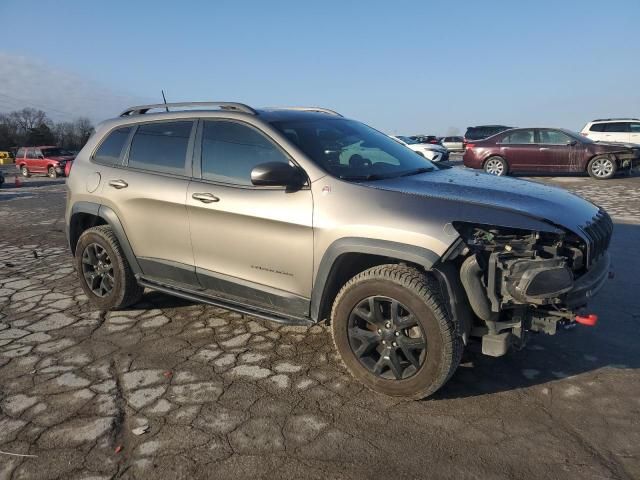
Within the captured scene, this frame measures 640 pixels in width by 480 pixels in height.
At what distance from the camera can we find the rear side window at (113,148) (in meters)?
4.52

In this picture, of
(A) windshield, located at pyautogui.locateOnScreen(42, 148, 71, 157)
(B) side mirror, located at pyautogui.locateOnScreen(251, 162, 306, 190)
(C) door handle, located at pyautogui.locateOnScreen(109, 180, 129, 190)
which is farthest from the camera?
(A) windshield, located at pyautogui.locateOnScreen(42, 148, 71, 157)

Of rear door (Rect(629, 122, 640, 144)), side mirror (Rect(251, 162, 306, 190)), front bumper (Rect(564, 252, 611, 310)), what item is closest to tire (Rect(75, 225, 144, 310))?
side mirror (Rect(251, 162, 306, 190))

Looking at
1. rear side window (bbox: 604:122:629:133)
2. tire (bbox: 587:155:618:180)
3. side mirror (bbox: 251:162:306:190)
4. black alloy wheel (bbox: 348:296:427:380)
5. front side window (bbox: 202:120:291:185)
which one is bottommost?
black alloy wheel (bbox: 348:296:427:380)

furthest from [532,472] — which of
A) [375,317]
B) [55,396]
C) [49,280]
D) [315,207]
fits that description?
[49,280]

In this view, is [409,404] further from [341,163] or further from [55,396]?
[55,396]

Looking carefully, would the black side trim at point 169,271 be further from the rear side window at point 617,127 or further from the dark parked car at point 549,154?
the rear side window at point 617,127

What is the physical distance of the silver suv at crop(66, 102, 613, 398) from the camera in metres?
2.82

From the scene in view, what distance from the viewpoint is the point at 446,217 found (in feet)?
9.27

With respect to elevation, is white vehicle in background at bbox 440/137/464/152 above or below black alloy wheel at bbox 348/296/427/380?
above

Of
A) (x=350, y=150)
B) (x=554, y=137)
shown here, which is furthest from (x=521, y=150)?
(x=350, y=150)

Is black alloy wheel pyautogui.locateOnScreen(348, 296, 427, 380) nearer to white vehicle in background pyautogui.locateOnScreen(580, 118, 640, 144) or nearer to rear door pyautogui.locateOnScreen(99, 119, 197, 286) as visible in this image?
rear door pyautogui.locateOnScreen(99, 119, 197, 286)

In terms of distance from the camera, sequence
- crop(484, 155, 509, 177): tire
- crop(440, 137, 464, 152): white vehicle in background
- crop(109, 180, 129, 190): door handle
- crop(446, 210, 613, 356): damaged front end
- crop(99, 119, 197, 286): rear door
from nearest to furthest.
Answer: crop(446, 210, 613, 356): damaged front end
crop(99, 119, 197, 286): rear door
crop(109, 180, 129, 190): door handle
crop(484, 155, 509, 177): tire
crop(440, 137, 464, 152): white vehicle in background

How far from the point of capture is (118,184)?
4328mm

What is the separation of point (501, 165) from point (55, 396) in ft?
48.0
